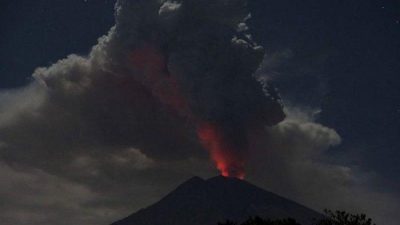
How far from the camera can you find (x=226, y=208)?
182000mm

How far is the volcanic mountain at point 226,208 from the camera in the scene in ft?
564

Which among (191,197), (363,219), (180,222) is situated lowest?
Result: (363,219)

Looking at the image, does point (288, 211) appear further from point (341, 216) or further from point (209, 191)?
point (341, 216)

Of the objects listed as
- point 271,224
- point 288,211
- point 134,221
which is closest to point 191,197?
point 134,221

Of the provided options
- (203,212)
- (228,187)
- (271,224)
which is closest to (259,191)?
(228,187)

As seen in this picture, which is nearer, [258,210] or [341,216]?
[341,216]

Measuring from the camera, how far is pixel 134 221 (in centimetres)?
19688

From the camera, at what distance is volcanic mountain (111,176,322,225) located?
171875 mm

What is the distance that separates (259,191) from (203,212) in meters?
26.0

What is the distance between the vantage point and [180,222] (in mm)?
175875

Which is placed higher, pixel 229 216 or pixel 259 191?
pixel 259 191

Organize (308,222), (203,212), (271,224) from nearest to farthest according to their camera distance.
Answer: (271,224) → (308,222) → (203,212)

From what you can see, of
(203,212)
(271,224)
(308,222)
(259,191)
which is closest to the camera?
(271,224)

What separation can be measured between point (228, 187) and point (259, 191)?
1230cm
